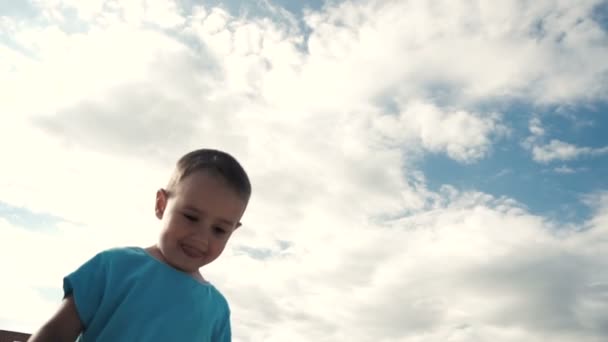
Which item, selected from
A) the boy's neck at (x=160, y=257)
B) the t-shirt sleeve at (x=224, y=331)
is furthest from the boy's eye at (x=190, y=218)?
the t-shirt sleeve at (x=224, y=331)

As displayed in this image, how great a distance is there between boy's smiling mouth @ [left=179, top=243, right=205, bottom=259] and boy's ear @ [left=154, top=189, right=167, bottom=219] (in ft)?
0.76

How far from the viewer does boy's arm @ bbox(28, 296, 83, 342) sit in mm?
2146

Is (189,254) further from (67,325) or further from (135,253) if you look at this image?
(67,325)

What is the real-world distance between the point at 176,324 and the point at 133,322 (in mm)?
190

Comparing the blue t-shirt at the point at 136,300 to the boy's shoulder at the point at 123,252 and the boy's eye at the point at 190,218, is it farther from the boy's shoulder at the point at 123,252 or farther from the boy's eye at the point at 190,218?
the boy's eye at the point at 190,218

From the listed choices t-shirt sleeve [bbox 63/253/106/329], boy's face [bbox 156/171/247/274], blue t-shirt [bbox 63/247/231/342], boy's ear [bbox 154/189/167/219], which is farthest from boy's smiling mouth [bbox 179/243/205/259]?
t-shirt sleeve [bbox 63/253/106/329]

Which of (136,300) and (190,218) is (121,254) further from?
(190,218)

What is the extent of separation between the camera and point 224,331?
280 cm

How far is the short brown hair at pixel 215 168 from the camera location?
8.59 ft

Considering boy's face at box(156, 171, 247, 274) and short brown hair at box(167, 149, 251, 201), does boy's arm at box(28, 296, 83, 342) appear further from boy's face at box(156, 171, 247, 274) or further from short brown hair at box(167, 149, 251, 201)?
short brown hair at box(167, 149, 251, 201)

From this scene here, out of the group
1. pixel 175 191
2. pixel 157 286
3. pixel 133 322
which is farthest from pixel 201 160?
pixel 133 322

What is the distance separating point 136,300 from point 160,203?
0.54m

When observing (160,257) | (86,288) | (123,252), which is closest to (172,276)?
(160,257)

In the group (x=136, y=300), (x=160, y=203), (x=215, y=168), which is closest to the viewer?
(x=136, y=300)
